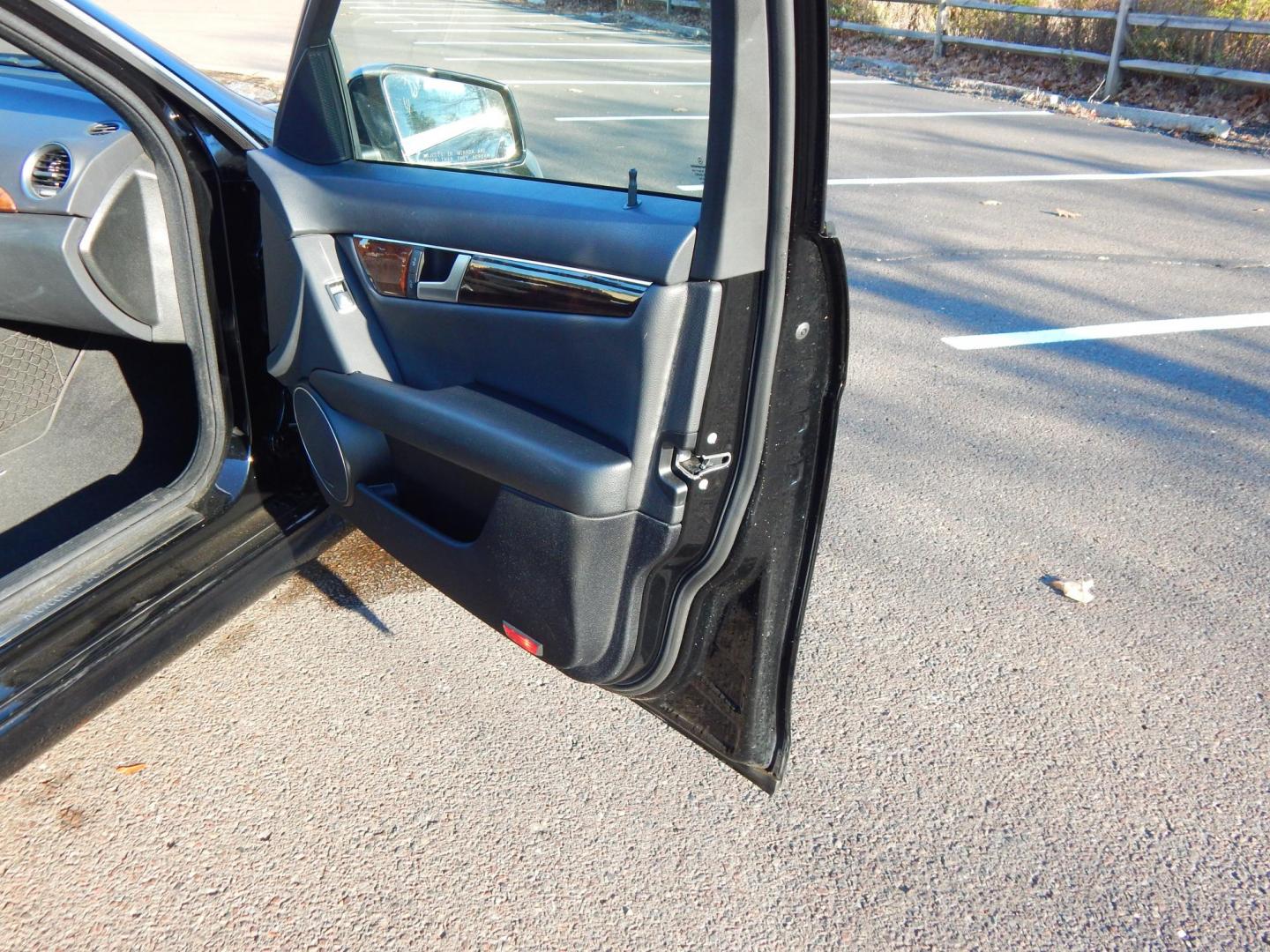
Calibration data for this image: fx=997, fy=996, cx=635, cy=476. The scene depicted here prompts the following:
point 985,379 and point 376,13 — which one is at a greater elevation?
point 376,13

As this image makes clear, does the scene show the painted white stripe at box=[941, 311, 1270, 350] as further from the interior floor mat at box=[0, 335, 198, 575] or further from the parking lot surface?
the interior floor mat at box=[0, 335, 198, 575]

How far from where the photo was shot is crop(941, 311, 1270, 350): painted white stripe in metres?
4.53

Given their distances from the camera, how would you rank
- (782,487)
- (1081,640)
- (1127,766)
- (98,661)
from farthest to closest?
1. (1081,640)
2. (1127,766)
3. (98,661)
4. (782,487)

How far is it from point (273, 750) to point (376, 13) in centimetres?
155

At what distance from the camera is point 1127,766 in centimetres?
220

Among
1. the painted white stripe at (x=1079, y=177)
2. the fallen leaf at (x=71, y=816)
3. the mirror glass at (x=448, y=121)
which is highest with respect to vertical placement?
the mirror glass at (x=448, y=121)

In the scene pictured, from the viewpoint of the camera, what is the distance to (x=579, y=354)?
1.59 metres

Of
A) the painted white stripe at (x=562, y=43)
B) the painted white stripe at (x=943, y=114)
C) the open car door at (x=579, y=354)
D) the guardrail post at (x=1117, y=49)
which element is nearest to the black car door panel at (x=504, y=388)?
the open car door at (x=579, y=354)

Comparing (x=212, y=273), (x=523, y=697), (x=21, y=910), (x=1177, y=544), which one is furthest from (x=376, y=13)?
(x=1177, y=544)

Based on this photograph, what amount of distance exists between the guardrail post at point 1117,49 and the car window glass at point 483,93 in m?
11.2

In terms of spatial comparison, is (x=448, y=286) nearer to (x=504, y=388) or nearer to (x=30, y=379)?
(x=504, y=388)

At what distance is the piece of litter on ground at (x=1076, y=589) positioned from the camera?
275 cm

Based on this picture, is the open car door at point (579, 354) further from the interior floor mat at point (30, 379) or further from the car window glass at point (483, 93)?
the interior floor mat at point (30, 379)

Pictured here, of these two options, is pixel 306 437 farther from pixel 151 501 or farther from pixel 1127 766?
pixel 1127 766
